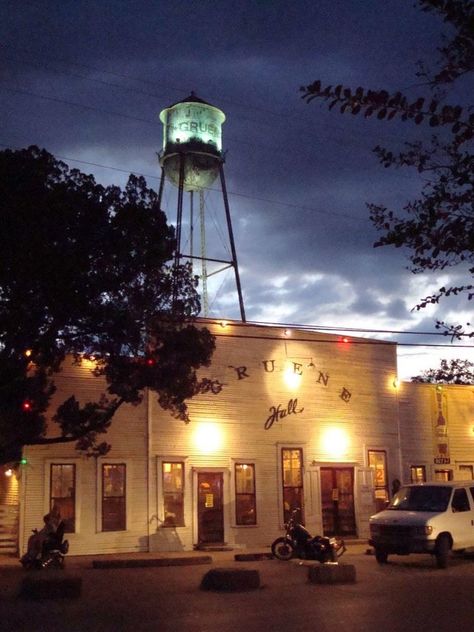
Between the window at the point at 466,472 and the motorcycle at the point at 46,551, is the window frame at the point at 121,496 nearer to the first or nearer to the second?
the motorcycle at the point at 46,551

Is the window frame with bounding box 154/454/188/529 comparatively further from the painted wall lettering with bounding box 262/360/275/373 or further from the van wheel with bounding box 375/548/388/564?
the van wheel with bounding box 375/548/388/564

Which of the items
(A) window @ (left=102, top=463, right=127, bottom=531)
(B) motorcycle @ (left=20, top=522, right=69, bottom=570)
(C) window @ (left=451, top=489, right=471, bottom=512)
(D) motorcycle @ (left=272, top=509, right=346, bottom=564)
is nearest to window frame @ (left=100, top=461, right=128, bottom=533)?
(A) window @ (left=102, top=463, right=127, bottom=531)

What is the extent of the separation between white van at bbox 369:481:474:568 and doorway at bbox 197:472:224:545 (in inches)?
253

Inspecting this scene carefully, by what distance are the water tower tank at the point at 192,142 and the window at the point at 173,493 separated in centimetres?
1391

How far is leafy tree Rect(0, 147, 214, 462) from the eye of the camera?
2028 centimetres

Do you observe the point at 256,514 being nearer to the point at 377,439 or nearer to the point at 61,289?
the point at 377,439

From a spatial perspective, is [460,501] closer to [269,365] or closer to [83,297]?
[269,365]

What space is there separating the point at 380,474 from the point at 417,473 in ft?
6.70

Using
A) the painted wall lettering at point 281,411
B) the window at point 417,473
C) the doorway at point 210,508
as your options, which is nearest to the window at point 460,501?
the painted wall lettering at point 281,411

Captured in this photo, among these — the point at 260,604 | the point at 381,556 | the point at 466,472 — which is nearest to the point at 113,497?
the point at 381,556

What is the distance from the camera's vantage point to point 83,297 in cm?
2072

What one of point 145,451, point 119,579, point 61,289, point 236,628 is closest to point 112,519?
point 145,451

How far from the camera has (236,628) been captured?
40.1 feet


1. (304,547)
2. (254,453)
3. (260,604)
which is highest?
(254,453)
